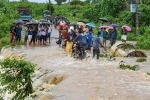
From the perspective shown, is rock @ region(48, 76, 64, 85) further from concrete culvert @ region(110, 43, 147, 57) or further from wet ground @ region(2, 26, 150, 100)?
concrete culvert @ region(110, 43, 147, 57)

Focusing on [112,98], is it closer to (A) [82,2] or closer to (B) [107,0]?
(B) [107,0]

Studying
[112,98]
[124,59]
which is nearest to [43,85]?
[112,98]

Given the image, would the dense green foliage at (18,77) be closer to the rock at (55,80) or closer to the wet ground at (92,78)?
the wet ground at (92,78)

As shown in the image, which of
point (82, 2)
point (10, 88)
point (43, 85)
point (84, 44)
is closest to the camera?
point (10, 88)

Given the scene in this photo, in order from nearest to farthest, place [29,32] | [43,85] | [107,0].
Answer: [43,85], [29,32], [107,0]

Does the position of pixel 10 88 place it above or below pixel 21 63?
below

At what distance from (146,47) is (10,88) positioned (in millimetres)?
15043

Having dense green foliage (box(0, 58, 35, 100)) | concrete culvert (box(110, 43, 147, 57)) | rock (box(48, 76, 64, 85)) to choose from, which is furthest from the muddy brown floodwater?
dense green foliage (box(0, 58, 35, 100))

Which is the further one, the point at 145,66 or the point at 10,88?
the point at 145,66

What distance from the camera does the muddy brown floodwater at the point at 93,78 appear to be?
1189 centimetres

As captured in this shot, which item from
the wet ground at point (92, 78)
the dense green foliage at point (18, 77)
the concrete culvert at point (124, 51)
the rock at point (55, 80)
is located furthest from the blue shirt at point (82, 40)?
the dense green foliage at point (18, 77)

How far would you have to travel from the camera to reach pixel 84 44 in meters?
19.1

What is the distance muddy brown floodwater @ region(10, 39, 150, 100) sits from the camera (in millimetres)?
11891

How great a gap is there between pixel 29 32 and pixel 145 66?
33.5ft
